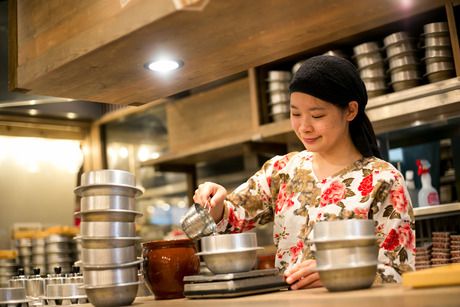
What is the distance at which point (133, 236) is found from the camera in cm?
163

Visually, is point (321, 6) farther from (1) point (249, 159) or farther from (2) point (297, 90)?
(1) point (249, 159)

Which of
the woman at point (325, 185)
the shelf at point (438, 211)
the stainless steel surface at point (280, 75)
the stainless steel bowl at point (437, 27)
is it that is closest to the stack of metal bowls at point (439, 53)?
the stainless steel bowl at point (437, 27)

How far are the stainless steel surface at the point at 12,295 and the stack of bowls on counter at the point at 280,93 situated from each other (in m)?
2.07

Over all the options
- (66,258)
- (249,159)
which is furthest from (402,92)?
(66,258)

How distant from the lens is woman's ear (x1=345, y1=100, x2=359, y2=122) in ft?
6.39

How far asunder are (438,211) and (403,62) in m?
0.71

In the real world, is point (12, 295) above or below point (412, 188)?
below

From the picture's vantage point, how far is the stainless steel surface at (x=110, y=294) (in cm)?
156

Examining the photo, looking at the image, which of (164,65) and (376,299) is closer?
(376,299)

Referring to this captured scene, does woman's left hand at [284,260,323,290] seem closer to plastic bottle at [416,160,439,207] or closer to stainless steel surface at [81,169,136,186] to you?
stainless steel surface at [81,169,136,186]

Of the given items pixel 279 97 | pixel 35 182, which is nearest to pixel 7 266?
pixel 35 182

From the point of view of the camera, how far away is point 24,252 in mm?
4004

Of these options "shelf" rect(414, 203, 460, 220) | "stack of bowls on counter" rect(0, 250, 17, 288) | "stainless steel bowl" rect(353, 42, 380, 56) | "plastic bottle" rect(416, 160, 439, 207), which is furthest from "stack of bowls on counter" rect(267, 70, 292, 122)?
"stack of bowls on counter" rect(0, 250, 17, 288)

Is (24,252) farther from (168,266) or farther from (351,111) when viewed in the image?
(351,111)
